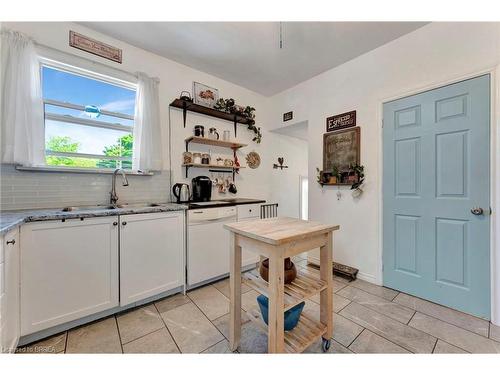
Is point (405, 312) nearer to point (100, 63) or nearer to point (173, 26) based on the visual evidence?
point (173, 26)

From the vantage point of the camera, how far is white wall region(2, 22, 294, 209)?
1.91 metres

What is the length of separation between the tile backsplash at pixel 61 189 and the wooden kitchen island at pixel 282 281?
60.6 inches

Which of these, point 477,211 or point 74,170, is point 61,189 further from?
point 477,211

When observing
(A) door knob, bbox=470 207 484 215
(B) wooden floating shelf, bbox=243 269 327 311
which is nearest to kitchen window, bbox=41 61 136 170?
(B) wooden floating shelf, bbox=243 269 327 311

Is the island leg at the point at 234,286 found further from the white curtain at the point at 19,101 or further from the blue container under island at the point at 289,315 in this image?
the white curtain at the point at 19,101

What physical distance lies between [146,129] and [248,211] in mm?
1535

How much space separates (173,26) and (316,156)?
7.38 ft

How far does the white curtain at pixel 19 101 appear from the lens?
1655 millimetres

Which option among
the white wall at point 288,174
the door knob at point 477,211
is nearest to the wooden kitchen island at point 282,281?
the door knob at point 477,211

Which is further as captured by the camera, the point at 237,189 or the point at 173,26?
the point at 237,189

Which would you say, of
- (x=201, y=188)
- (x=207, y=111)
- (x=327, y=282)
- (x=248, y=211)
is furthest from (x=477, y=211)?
(x=207, y=111)

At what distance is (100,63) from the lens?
2.14 meters
